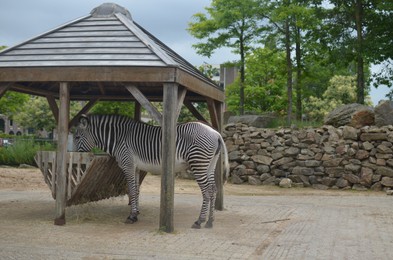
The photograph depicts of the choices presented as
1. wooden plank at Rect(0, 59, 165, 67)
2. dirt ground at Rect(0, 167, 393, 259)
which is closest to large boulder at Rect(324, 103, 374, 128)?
dirt ground at Rect(0, 167, 393, 259)

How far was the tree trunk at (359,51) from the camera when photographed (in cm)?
2198

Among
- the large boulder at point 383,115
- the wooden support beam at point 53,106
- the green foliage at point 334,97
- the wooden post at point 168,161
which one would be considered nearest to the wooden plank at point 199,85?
the wooden post at point 168,161

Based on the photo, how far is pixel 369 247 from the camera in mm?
7668

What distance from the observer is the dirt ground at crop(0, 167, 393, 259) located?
696cm

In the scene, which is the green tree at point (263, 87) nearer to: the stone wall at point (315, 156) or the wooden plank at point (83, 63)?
the stone wall at point (315, 156)

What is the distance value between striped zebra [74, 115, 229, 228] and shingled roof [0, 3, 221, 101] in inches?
48.5

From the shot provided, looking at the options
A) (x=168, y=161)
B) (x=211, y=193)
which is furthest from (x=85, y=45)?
(x=211, y=193)

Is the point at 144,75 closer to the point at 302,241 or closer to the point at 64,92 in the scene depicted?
the point at 64,92

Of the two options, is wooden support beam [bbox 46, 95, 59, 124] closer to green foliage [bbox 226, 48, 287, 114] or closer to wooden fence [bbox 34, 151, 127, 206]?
wooden fence [bbox 34, 151, 127, 206]

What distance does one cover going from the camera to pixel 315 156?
18.8 metres

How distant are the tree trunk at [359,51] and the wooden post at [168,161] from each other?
50.3 ft

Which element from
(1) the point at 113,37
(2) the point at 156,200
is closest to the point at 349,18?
(2) the point at 156,200

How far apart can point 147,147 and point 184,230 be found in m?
1.87

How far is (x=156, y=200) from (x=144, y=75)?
5.68 meters
